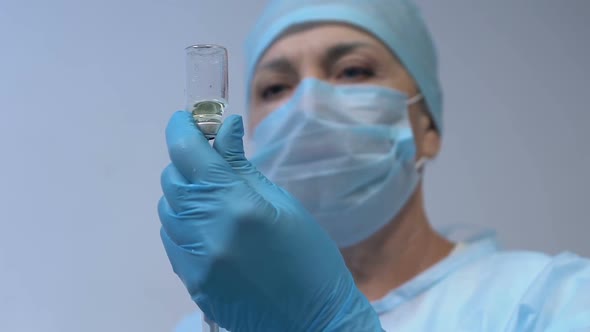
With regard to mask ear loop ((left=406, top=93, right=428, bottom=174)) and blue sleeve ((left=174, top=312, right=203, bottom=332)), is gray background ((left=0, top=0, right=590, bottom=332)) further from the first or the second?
mask ear loop ((left=406, top=93, right=428, bottom=174))

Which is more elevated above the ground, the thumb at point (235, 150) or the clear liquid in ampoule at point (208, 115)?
the clear liquid in ampoule at point (208, 115)

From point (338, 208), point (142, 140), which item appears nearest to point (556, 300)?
point (338, 208)

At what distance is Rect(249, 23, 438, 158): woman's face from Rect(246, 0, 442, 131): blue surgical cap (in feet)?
0.05

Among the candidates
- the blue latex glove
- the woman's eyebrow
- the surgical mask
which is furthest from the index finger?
the woman's eyebrow

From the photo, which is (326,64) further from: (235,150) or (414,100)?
(235,150)

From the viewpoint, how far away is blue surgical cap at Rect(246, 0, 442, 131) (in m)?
1.15

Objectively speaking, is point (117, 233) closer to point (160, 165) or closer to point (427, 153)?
point (160, 165)

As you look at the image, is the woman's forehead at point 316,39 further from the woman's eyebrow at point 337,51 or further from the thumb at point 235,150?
the thumb at point 235,150

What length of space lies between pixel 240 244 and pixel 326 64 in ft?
1.85

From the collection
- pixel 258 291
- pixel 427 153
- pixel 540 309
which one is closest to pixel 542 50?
pixel 427 153

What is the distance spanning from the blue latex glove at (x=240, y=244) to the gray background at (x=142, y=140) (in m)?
0.59

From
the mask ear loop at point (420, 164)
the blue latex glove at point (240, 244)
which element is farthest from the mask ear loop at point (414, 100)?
the blue latex glove at point (240, 244)

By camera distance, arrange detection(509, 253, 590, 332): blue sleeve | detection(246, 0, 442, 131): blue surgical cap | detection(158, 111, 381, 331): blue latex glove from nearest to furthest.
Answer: detection(158, 111, 381, 331): blue latex glove < detection(509, 253, 590, 332): blue sleeve < detection(246, 0, 442, 131): blue surgical cap

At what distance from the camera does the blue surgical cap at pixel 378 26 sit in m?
1.15
